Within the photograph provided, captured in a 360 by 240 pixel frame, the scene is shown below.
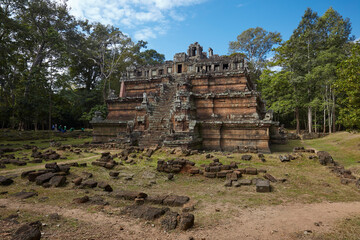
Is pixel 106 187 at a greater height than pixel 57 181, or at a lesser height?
lesser

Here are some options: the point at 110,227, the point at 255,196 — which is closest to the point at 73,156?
the point at 110,227

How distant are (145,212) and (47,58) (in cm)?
3487

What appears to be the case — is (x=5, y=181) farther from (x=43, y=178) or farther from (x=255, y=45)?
(x=255, y=45)

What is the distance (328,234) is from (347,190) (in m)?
4.26

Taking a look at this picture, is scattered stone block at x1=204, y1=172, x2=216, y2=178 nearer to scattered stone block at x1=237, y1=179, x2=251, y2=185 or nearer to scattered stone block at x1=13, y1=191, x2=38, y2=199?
scattered stone block at x1=237, y1=179, x2=251, y2=185

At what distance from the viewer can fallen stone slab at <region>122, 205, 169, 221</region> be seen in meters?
4.94

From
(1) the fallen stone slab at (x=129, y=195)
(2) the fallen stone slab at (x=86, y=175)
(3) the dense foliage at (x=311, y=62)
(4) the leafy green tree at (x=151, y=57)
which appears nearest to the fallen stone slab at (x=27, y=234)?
(1) the fallen stone slab at (x=129, y=195)

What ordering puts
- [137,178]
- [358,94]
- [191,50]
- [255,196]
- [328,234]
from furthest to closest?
1. [191,50]
2. [358,94]
3. [137,178]
4. [255,196]
5. [328,234]

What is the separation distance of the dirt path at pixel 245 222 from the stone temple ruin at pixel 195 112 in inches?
345

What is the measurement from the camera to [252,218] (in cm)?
500

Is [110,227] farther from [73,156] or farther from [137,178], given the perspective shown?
[73,156]

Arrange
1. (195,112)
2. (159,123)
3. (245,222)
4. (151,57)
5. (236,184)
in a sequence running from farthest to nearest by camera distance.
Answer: (151,57) → (195,112) → (159,123) → (236,184) → (245,222)

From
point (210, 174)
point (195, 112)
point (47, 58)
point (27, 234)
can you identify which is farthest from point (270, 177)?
point (47, 58)

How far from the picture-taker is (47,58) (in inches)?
1224
